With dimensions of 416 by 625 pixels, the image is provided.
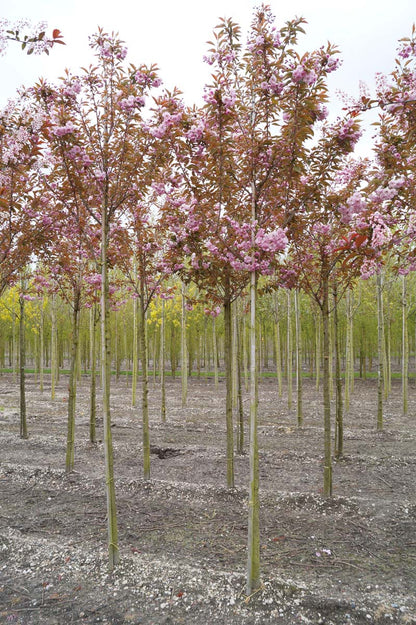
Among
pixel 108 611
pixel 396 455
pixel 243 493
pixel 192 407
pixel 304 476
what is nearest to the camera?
pixel 108 611

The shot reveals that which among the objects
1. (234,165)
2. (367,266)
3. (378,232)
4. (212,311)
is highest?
(234,165)

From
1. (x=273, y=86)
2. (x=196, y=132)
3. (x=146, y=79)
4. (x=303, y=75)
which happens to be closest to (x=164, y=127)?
(x=196, y=132)

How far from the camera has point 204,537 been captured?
14.5 ft

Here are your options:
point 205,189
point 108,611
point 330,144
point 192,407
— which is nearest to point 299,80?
point 330,144

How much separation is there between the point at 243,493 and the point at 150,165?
4.40 metres

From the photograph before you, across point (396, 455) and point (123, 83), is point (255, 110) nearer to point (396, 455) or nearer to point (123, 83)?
point (123, 83)

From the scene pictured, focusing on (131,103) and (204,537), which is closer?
(131,103)

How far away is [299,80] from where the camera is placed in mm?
3273

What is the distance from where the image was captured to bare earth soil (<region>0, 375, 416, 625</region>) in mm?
3258

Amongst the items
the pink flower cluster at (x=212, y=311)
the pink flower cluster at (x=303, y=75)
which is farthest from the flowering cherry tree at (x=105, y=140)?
the pink flower cluster at (x=212, y=311)

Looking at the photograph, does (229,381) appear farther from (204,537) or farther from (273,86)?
(273,86)

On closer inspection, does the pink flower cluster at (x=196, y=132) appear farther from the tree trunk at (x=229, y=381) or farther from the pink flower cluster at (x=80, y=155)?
the tree trunk at (x=229, y=381)

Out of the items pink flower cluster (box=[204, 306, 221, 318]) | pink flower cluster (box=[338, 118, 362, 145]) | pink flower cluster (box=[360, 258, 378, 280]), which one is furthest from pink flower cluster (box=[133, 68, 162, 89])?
pink flower cluster (box=[204, 306, 221, 318])

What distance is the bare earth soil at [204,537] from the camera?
3.26m
